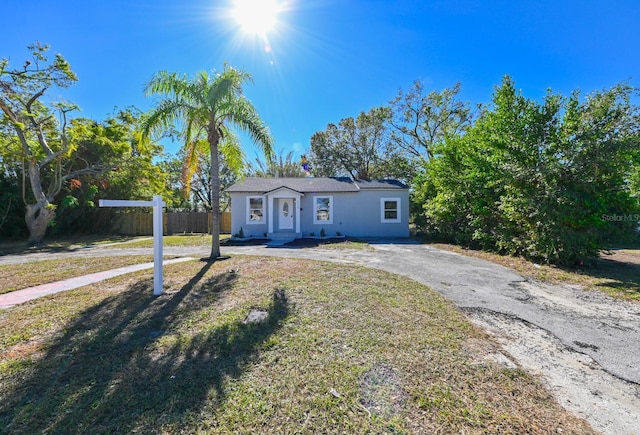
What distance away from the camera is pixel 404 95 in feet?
72.5

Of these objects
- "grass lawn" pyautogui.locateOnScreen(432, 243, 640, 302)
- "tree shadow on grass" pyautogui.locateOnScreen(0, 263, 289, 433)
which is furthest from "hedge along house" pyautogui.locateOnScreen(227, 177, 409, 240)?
"tree shadow on grass" pyautogui.locateOnScreen(0, 263, 289, 433)

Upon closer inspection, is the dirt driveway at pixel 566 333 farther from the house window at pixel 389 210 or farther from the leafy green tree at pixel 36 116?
the leafy green tree at pixel 36 116

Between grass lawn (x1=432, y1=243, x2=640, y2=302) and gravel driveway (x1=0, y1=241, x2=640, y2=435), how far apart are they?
495 millimetres

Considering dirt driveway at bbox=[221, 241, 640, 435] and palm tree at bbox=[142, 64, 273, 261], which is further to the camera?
palm tree at bbox=[142, 64, 273, 261]

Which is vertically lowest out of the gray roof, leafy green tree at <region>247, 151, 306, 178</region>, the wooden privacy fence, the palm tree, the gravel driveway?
the gravel driveway

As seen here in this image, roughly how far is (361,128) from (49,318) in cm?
2467

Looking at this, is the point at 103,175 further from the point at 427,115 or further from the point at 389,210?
the point at 427,115

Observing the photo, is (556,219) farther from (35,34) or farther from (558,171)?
(35,34)

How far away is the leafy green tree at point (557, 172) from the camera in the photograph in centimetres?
628

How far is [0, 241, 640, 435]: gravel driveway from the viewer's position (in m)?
2.12

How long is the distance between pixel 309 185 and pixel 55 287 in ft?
39.1

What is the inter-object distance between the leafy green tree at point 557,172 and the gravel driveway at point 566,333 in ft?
6.74

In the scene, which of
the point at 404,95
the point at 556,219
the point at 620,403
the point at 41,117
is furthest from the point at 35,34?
the point at 404,95

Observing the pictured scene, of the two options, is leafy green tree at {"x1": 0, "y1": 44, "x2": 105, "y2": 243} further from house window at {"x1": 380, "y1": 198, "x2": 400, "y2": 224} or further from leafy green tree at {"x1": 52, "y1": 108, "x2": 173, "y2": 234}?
house window at {"x1": 380, "y1": 198, "x2": 400, "y2": 224}
